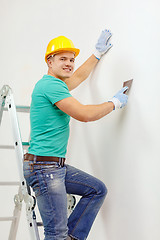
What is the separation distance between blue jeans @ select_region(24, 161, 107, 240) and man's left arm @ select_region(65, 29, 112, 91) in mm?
654

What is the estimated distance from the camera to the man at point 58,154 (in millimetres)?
1872

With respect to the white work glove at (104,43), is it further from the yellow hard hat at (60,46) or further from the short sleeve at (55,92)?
the short sleeve at (55,92)

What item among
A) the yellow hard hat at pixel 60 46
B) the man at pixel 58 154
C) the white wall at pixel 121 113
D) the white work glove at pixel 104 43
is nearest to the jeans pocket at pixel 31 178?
the man at pixel 58 154

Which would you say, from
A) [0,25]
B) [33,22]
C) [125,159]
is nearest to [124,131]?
[125,159]

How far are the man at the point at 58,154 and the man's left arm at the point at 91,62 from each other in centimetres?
24

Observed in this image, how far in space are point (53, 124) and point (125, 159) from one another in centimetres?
45

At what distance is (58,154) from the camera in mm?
1973

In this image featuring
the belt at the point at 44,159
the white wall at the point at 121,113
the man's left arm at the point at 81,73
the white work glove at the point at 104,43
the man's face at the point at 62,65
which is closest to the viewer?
the white wall at the point at 121,113

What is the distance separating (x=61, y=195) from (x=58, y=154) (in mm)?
225

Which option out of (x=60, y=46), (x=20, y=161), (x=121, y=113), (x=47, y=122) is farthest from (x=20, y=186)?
(x=60, y=46)

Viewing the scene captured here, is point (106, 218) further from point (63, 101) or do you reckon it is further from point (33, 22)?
point (33, 22)

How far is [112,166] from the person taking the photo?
2170 millimetres

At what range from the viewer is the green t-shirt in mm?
1938

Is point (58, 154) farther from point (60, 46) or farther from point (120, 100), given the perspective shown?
point (60, 46)
